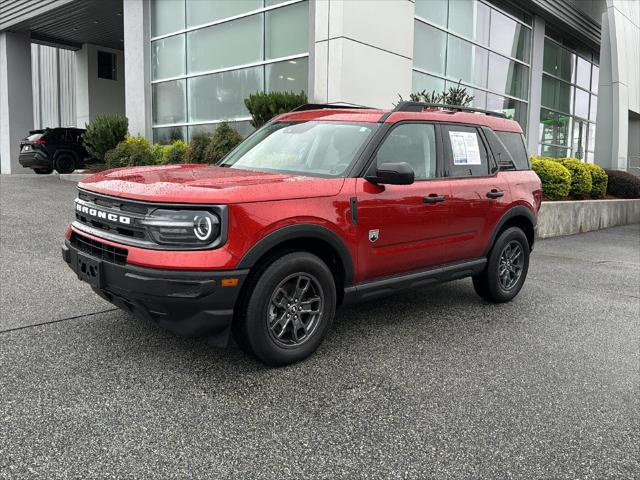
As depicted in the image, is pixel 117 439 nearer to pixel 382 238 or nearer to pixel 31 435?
pixel 31 435

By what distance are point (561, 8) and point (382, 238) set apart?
1990 cm

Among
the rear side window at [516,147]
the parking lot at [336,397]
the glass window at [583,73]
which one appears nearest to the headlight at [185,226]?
the parking lot at [336,397]

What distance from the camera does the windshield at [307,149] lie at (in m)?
4.23

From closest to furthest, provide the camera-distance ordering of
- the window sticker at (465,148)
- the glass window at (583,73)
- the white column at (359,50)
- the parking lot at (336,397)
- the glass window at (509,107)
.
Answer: the parking lot at (336,397), the window sticker at (465,148), the white column at (359,50), the glass window at (509,107), the glass window at (583,73)

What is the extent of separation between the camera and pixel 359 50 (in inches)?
448

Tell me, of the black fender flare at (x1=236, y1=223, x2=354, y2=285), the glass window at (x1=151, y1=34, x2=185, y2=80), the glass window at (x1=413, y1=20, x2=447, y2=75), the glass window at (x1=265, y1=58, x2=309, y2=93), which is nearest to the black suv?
the glass window at (x1=151, y1=34, x2=185, y2=80)

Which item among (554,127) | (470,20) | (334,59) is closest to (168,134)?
(334,59)

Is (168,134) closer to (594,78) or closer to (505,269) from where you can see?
(505,269)

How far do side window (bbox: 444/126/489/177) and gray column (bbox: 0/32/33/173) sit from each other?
77.6ft

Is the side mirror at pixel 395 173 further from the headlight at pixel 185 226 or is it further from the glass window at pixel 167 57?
the glass window at pixel 167 57

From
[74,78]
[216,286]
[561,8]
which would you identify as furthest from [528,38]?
[74,78]

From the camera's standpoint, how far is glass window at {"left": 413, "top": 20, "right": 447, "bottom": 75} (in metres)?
13.9

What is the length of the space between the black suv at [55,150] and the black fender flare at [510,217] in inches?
614

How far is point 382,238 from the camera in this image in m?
4.16
